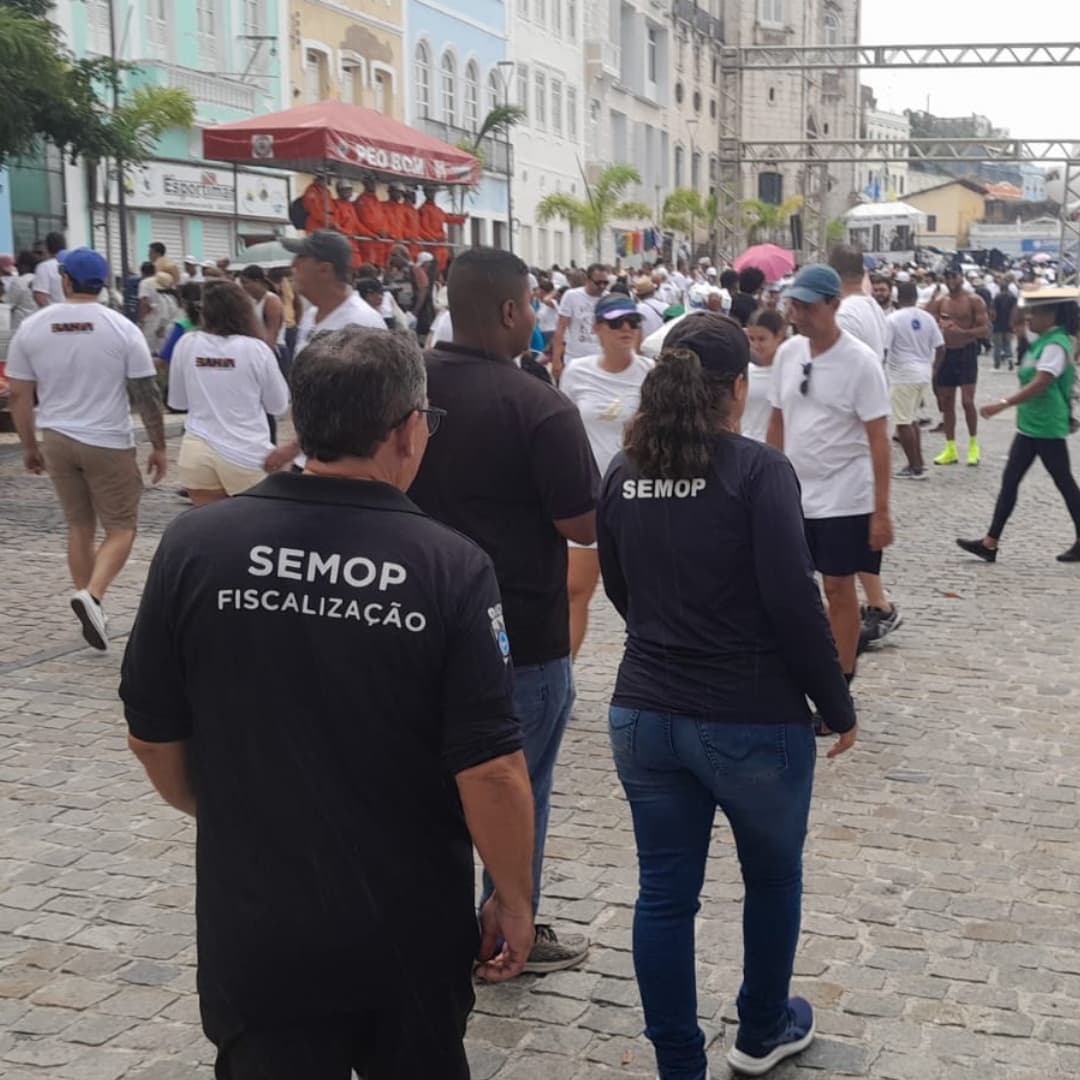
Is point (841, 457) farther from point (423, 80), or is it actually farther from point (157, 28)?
point (423, 80)

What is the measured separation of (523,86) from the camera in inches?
1807

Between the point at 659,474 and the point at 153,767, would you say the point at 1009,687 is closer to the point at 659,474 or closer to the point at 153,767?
the point at 659,474

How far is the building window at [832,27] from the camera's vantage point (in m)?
77.2

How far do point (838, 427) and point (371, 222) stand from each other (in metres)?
13.9

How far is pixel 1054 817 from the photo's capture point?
554 centimetres

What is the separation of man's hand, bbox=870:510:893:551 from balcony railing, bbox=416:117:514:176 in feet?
106

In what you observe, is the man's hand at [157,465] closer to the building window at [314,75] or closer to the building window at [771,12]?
the building window at [314,75]

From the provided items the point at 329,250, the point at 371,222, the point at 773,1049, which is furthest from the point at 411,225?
the point at 773,1049

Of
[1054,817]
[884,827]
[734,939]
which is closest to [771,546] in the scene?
[734,939]

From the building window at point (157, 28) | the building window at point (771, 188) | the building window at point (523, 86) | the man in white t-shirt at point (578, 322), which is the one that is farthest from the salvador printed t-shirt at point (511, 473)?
the building window at point (771, 188)

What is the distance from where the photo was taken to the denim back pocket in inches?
130

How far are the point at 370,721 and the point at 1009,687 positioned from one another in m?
5.60

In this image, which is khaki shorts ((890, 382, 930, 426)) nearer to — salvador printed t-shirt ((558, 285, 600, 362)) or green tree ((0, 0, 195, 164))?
Answer: salvador printed t-shirt ((558, 285, 600, 362))

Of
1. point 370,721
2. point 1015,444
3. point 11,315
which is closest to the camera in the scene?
point 370,721
